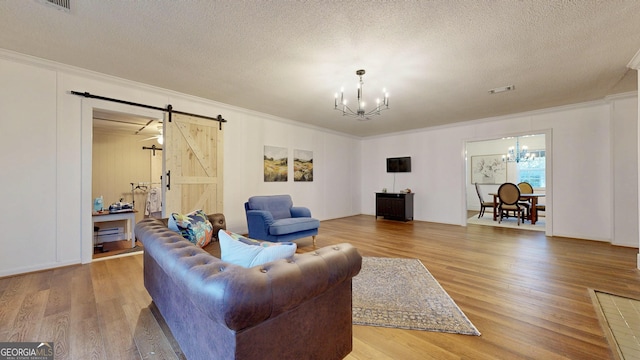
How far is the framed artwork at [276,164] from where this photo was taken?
5.52 m

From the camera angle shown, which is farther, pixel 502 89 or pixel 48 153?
pixel 502 89

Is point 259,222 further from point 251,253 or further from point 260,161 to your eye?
point 251,253

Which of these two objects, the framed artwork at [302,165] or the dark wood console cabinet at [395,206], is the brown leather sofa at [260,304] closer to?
the framed artwork at [302,165]

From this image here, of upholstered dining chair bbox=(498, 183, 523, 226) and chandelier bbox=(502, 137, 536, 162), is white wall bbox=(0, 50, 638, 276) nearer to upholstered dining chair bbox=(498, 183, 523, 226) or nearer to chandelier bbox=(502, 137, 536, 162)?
upholstered dining chair bbox=(498, 183, 523, 226)

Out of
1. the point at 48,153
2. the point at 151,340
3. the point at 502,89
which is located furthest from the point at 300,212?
the point at 502,89

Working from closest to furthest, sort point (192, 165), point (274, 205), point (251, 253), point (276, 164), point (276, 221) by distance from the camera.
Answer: point (251, 253), point (276, 221), point (192, 165), point (274, 205), point (276, 164)

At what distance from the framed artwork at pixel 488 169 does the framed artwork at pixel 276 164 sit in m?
7.24

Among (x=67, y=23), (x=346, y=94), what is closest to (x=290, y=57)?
(x=346, y=94)

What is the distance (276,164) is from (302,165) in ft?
2.72

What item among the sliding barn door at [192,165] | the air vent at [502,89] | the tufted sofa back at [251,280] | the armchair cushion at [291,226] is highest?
the air vent at [502,89]

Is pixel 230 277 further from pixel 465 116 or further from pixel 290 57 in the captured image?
pixel 465 116

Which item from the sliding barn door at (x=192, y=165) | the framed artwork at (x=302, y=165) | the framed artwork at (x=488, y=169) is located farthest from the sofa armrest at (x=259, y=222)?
the framed artwork at (x=488, y=169)

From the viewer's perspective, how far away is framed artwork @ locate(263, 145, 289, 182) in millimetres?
5523

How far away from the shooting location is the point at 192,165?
4.29 meters
